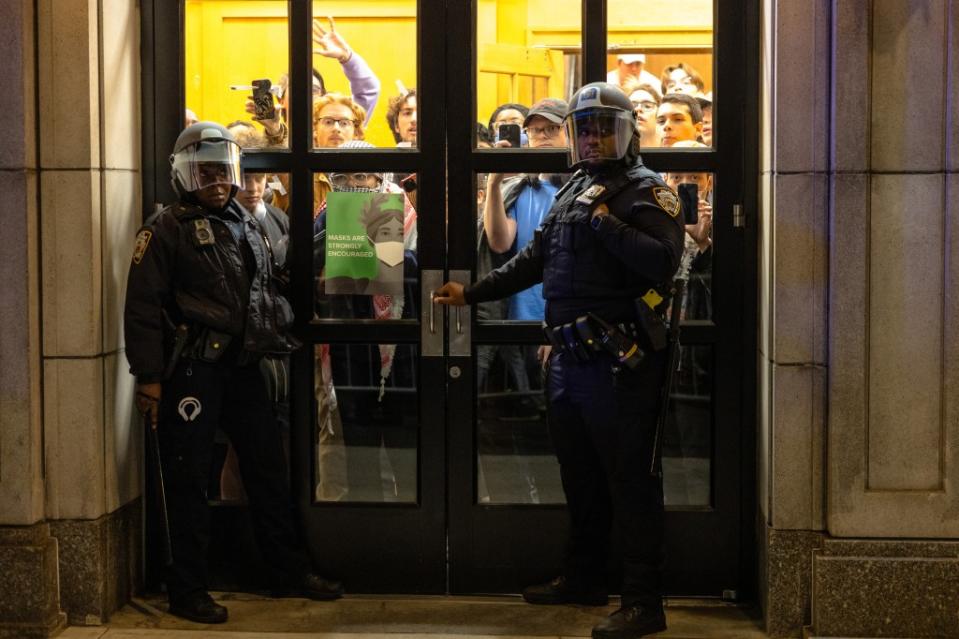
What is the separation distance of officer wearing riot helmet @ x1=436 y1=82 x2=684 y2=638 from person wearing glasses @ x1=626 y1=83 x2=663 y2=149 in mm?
388

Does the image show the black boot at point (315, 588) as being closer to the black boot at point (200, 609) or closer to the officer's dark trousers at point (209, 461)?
the officer's dark trousers at point (209, 461)

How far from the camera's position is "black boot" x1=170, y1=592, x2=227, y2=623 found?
532 cm

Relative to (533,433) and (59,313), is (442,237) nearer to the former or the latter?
(533,433)

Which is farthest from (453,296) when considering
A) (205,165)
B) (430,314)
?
→ (205,165)

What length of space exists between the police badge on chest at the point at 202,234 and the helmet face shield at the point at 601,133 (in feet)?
4.98

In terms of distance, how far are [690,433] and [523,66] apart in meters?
1.74

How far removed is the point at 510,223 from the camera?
18.3 ft

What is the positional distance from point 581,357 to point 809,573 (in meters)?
1.26

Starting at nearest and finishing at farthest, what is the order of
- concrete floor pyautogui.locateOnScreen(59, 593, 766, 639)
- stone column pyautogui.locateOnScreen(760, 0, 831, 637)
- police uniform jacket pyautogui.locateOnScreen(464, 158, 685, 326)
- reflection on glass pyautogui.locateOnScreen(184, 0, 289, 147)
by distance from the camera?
police uniform jacket pyautogui.locateOnScreen(464, 158, 685, 326) → stone column pyautogui.locateOnScreen(760, 0, 831, 637) → concrete floor pyautogui.locateOnScreen(59, 593, 766, 639) → reflection on glass pyautogui.locateOnScreen(184, 0, 289, 147)

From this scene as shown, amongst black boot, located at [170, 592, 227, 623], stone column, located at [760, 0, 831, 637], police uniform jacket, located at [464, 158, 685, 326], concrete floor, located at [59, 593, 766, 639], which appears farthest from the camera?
black boot, located at [170, 592, 227, 623]

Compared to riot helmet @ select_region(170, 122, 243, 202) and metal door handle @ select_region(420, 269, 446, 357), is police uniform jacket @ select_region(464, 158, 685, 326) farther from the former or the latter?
A: riot helmet @ select_region(170, 122, 243, 202)

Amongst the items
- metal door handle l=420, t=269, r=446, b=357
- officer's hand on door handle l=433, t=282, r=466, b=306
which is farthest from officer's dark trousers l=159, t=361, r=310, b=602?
officer's hand on door handle l=433, t=282, r=466, b=306

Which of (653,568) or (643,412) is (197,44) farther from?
(653,568)

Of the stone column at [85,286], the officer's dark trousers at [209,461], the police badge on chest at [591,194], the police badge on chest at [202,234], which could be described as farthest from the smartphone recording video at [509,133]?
the stone column at [85,286]
